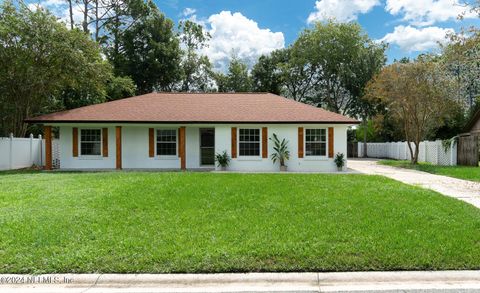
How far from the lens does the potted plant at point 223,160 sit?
17.0m

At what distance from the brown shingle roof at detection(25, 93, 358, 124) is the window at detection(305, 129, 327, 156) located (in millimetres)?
714

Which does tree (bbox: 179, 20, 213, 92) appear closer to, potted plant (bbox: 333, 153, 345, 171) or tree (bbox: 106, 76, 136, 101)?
tree (bbox: 106, 76, 136, 101)

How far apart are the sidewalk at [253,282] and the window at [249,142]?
1295 cm

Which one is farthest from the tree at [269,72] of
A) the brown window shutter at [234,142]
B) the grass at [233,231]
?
the grass at [233,231]

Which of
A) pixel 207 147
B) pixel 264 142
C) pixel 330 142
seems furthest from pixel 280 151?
pixel 207 147

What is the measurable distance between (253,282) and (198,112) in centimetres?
1445

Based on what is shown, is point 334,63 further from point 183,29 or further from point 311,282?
point 311,282

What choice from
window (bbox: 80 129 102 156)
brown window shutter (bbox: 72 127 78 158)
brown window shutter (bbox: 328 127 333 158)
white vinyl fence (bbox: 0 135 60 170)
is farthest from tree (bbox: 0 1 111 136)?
brown window shutter (bbox: 328 127 333 158)

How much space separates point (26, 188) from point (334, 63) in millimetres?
33513

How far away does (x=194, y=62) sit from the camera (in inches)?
1475

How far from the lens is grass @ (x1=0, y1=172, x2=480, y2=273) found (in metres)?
4.71

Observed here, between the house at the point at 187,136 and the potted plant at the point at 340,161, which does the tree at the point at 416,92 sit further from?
the potted plant at the point at 340,161

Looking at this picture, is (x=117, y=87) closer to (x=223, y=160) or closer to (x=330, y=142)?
(x=223, y=160)

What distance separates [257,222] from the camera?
6344mm
